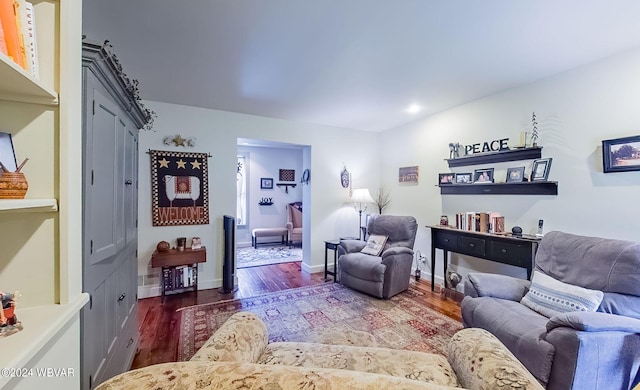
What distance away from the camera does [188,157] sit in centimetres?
357

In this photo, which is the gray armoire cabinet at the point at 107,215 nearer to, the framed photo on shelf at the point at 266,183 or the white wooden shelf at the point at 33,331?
the white wooden shelf at the point at 33,331

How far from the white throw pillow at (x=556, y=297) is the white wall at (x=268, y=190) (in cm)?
566

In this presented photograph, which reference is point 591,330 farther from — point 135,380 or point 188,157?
point 188,157

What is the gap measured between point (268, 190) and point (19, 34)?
245 inches

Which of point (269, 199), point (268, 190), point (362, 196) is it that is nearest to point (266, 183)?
point (268, 190)

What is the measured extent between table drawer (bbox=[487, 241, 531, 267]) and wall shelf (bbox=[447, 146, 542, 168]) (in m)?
0.97

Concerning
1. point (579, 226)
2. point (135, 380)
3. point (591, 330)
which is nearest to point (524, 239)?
point (579, 226)

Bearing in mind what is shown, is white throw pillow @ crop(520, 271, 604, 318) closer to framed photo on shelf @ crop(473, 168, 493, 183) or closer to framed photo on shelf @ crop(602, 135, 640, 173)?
framed photo on shelf @ crop(602, 135, 640, 173)

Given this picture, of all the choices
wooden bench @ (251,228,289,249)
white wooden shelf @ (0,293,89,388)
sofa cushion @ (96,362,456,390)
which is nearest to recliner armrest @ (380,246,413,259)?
sofa cushion @ (96,362,456,390)

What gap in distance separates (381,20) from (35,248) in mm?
2164

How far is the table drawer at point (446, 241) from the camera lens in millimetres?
3289

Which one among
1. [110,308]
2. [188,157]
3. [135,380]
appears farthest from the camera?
[188,157]

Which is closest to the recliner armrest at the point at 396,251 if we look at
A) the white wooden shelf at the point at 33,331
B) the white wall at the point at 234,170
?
the white wall at the point at 234,170

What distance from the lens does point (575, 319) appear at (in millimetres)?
1497
